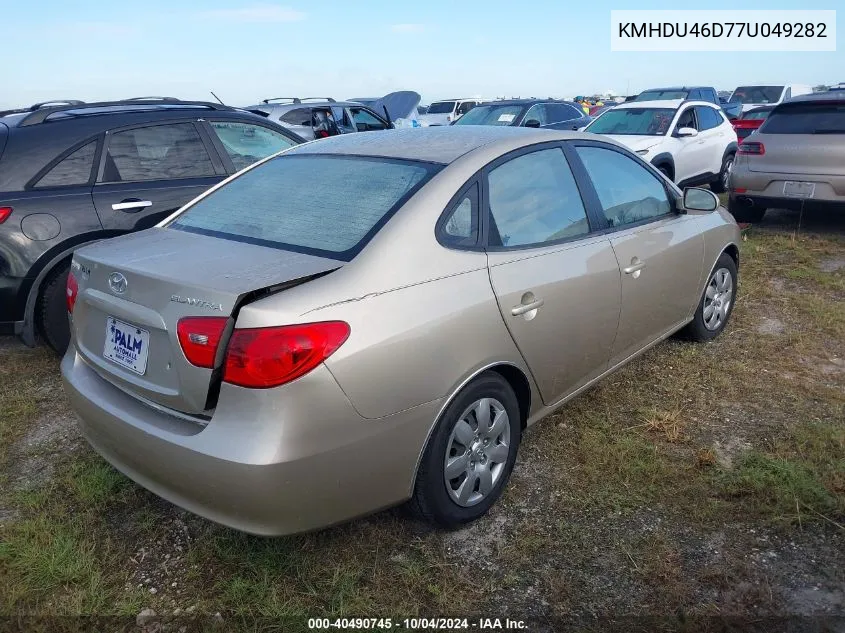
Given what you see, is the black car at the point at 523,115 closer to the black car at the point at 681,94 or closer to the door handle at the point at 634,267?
the black car at the point at 681,94

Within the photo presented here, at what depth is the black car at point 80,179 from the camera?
4078mm

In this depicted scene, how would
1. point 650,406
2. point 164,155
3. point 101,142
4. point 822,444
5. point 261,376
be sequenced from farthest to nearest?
1. point 164,155
2. point 101,142
3. point 650,406
4. point 822,444
5. point 261,376

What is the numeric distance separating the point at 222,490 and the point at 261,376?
1.33ft

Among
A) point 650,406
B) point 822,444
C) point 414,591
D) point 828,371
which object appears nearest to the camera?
point 414,591

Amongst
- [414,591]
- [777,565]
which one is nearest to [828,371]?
[777,565]

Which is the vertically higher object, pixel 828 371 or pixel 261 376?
pixel 261 376

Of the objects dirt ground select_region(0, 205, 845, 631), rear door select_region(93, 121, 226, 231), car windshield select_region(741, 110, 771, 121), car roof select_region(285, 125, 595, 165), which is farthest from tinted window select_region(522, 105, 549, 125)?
dirt ground select_region(0, 205, 845, 631)

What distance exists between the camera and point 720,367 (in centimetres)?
424

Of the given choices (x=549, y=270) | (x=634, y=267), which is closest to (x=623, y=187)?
(x=634, y=267)

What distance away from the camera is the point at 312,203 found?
279cm

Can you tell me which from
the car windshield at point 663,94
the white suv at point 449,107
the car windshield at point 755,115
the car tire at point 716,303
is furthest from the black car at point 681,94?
the car tire at point 716,303

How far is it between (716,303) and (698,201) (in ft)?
2.94

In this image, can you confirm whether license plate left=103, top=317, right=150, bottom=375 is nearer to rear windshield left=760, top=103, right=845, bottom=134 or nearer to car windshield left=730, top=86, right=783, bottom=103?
rear windshield left=760, top=103, right=845, bottom=134

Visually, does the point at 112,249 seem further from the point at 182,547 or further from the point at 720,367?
the point at 720,367
